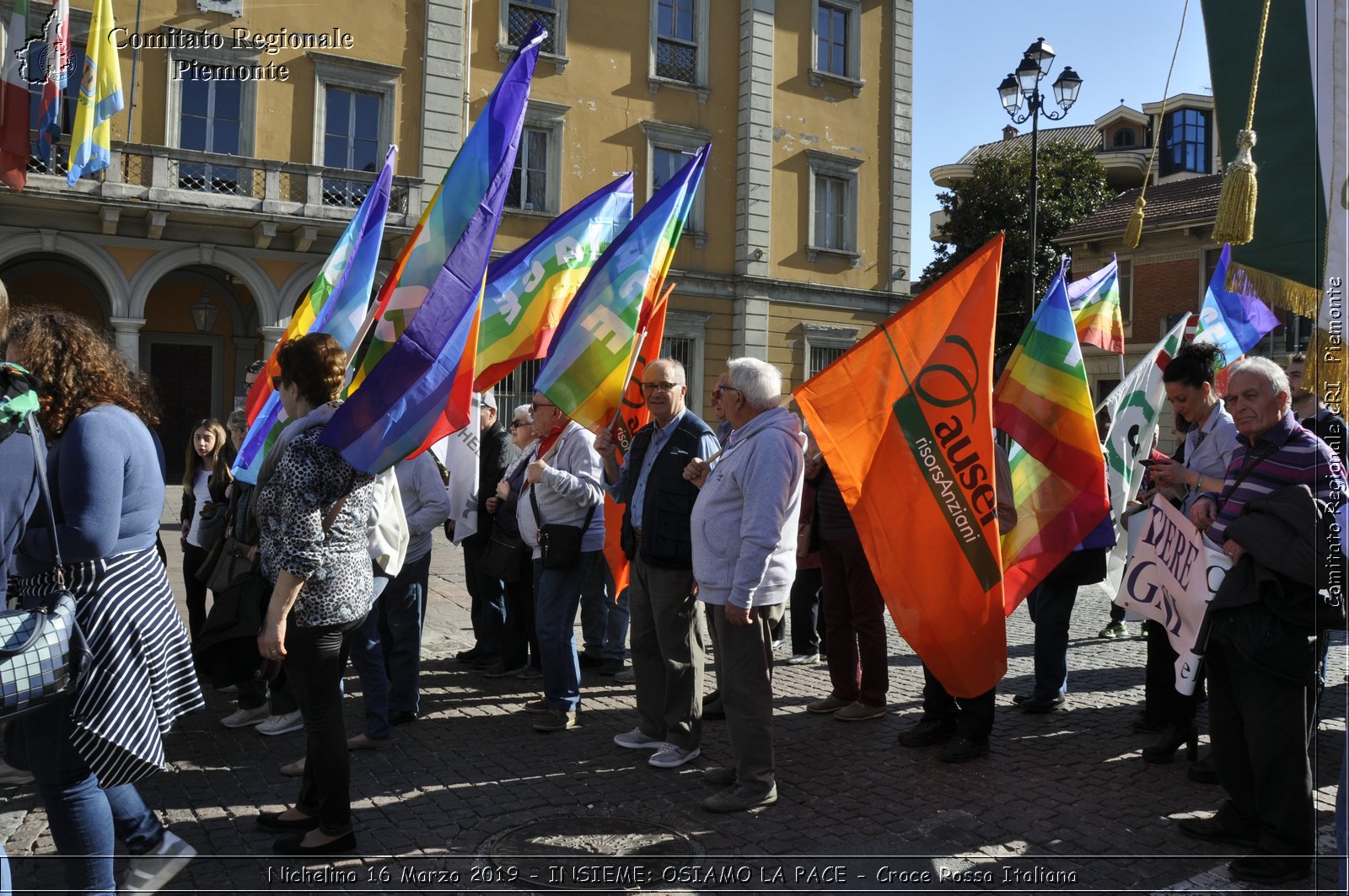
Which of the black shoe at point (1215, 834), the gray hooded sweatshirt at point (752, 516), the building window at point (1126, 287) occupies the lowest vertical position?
the black shoe at point (1215, 834)

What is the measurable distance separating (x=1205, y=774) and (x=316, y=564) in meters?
4.19

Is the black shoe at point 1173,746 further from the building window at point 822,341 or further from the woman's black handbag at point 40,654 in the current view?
the building window at point 822,341

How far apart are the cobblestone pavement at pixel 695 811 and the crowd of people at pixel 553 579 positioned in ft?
0.50

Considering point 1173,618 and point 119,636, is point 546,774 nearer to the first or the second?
point 119,636

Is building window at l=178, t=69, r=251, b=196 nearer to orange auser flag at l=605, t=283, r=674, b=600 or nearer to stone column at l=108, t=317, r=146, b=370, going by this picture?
stone column at l=108, t=317, r=146, b=370

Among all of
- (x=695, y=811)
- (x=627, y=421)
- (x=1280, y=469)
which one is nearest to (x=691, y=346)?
(x=627, y=421)

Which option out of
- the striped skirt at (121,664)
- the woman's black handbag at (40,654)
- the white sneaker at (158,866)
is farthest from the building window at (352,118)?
the woman's black handbag at (40,654)

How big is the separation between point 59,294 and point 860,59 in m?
18.1

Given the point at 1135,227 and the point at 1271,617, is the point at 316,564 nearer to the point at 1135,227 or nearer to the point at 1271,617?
the point at 1271,617

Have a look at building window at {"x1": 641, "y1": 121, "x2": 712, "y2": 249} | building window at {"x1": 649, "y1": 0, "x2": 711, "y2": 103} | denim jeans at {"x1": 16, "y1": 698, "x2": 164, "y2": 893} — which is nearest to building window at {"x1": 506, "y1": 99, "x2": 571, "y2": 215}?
building window at {"x1": 641, "y1": 121, "x2": 712, "y2": 249}

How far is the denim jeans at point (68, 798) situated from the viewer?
318 centimetres

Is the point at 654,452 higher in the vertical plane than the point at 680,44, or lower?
lower

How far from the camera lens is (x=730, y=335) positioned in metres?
24.0

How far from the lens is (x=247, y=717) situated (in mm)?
5605
